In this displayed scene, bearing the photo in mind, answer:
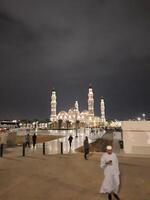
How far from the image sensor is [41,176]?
1121 cm

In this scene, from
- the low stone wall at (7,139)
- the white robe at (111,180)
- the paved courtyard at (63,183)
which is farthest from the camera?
the low stone wall at (7,139)

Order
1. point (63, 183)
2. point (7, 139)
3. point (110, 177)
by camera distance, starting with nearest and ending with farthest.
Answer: point (110, 177), point (63, 183), point (7, 139)

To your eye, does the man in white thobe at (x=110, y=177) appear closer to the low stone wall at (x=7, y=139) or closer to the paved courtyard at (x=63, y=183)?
the paved courtyard at (x=63, y=183)

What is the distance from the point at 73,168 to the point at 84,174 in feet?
6.26

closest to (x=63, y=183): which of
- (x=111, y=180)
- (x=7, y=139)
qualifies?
(x=111, y=180)

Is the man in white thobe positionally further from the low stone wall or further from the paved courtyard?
the low stone wall

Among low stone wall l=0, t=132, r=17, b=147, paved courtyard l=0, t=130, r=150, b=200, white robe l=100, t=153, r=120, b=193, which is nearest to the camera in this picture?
white robe l=100, t=153, r=120, b=193

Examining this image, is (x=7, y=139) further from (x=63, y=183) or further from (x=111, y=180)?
(x=111, y=180)

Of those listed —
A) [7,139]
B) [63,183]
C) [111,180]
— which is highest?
[7,139]

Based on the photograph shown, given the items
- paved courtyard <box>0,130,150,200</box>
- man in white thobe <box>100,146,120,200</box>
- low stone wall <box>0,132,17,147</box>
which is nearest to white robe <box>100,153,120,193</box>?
man in white thobe <box>100,146,120,200</box>

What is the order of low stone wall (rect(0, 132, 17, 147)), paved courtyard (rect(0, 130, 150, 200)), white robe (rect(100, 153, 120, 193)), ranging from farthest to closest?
low stone wall (rect(0, 132, 17, 147)) → paved courtyard (rect(0, 130, 150, 200)) → white robe (rect(100, 153, 120, 193))

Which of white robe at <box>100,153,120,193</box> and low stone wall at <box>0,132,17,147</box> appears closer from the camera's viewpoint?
white robe at <box>100,153,120,193</box>

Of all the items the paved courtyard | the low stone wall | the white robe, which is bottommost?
the paved courtyard

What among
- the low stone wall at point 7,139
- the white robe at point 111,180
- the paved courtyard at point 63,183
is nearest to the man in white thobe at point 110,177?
the white robe at point 111,180
